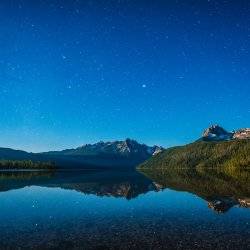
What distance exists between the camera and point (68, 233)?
3659 cm

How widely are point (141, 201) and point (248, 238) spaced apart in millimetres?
35941

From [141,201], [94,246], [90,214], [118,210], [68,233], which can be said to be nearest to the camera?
[94,246]

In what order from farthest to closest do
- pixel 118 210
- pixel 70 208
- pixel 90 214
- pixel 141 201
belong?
pixel 141 201 → pixel 70 208 → pixel 118 210 → pixel 90 214

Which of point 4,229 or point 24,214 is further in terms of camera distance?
point 24,214

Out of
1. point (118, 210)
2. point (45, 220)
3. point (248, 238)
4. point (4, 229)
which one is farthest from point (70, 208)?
point (248, 238)

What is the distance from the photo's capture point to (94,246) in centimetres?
3080

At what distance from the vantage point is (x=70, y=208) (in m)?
58.6

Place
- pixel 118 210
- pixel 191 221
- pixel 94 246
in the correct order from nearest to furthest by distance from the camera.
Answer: pixel 94 246 < pixel 191 221 < pixel 118 210

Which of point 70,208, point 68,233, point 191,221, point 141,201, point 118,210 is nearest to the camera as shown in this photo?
point 68,233

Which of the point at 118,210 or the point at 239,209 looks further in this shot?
the point at 118,210

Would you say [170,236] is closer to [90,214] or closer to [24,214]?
[90,214]

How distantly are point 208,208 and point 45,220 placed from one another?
23.3 meters

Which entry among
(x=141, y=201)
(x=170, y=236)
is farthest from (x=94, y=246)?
(x=141, y=201)

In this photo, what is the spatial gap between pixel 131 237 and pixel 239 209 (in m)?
22.8
